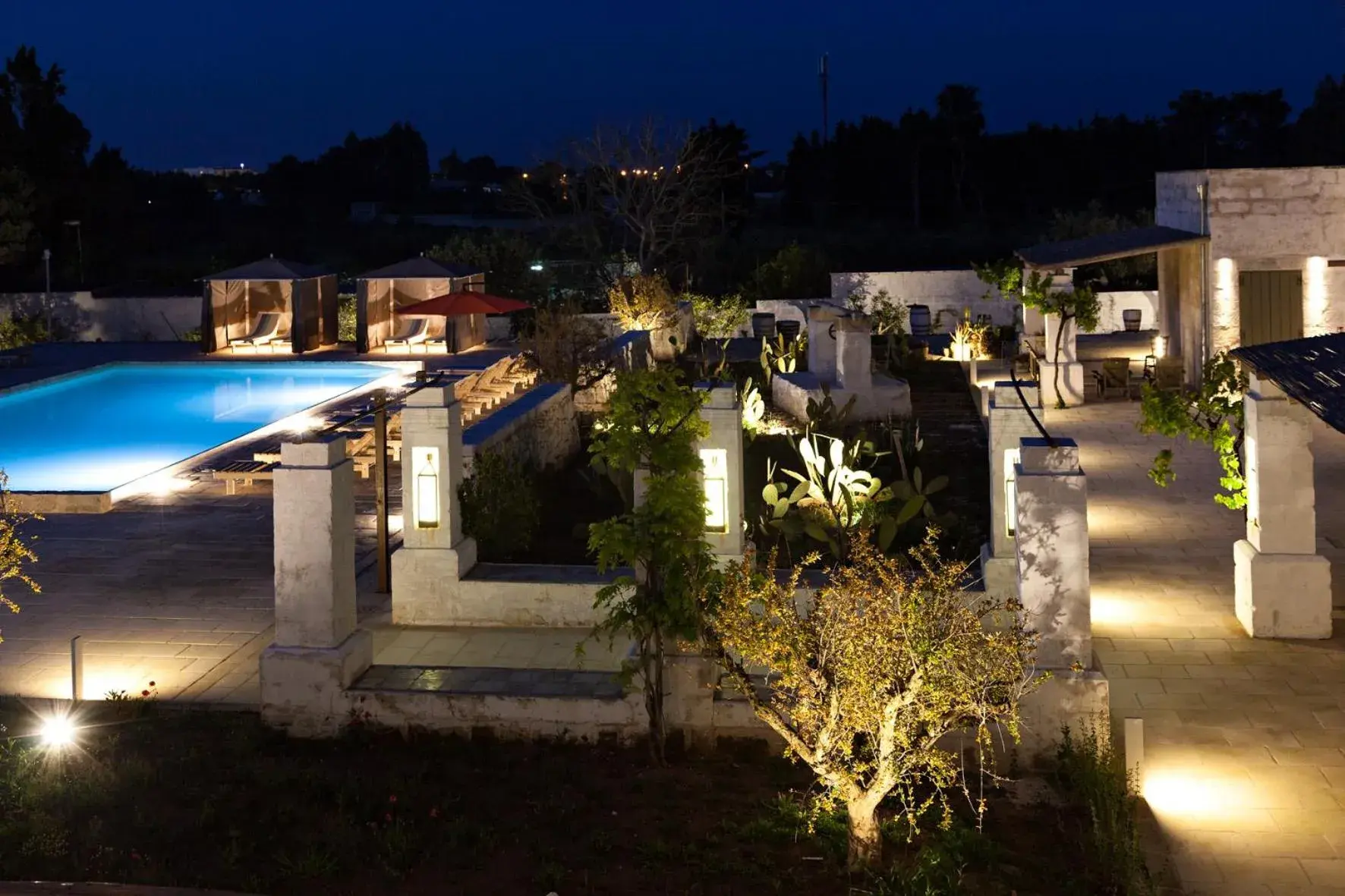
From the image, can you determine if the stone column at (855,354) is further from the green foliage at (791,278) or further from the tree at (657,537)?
the green foliage at (791,278)

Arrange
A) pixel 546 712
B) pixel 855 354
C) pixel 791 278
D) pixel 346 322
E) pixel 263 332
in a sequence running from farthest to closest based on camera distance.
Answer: pixel 791 278
pixel 346 322
pixel 263 332
pixel 855 354
pixel 546 712

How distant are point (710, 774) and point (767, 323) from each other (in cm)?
2068

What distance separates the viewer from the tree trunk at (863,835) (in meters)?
5.87

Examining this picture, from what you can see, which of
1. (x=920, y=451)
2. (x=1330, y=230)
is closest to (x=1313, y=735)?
(x=920, y=451)

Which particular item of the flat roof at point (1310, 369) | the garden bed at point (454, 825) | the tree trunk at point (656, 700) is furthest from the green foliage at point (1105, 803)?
the tree trunk at point (656, 700)

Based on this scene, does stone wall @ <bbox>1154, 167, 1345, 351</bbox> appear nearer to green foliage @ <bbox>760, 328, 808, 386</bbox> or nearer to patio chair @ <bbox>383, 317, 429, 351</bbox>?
green foliage @ <bbox>760, 328, 808, 386</bbox>

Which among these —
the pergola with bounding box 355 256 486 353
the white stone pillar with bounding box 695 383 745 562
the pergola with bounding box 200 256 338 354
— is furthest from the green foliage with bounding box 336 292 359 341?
the white stone pillar with bounding box 695 383 745 562

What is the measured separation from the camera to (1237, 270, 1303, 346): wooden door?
18.8 m

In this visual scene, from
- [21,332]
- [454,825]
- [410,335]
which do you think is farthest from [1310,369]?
[21,332]

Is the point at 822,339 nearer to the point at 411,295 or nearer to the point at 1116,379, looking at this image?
the point at 1116,379

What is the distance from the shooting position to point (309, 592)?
25.2 ft

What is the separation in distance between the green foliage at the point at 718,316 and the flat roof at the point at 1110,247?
7259mm

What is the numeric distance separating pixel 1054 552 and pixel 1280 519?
114 inches

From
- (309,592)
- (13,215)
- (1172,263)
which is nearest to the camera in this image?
(309,592)
